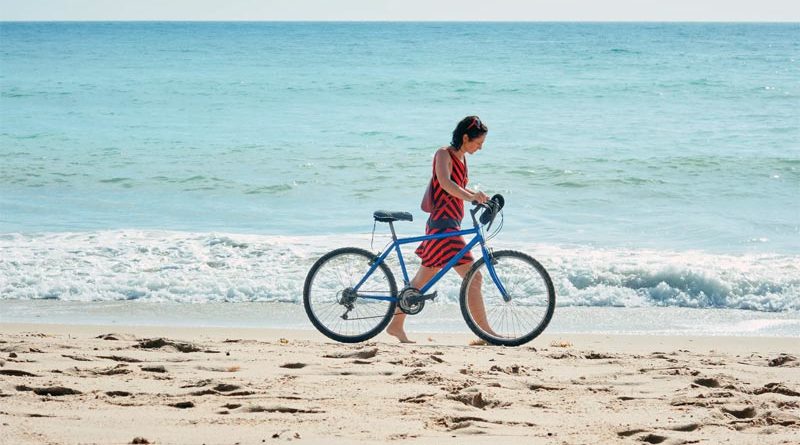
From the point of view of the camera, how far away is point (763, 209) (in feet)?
45.0

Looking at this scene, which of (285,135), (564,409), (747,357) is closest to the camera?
(564,409)

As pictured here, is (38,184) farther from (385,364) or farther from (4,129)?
(385,364)

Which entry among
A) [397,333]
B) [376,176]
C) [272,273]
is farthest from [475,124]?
[376,176]

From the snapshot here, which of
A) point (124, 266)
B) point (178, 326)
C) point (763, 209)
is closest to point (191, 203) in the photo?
point (124, 266)

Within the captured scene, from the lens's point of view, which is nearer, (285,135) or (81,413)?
(81,413)

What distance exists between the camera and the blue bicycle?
626 cm

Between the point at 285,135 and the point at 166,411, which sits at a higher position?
the point at 285,135

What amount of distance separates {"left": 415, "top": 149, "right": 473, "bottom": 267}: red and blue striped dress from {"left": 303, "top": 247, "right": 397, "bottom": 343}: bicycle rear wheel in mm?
305

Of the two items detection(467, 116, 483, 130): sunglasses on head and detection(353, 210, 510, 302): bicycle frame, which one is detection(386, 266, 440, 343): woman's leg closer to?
detection(353, 210, 510, 302): bicycle frame

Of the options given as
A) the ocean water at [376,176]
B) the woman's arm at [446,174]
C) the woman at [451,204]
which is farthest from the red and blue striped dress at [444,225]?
the ocean water at [376,176]

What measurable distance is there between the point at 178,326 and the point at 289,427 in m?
3.68

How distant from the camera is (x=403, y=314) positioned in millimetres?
6516

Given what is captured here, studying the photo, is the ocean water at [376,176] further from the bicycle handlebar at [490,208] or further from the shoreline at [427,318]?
the bicycle handlebar at [490,208]

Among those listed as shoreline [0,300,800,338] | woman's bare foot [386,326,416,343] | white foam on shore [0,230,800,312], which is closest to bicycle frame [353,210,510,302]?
woman's bare foot [386,326,416,343]
